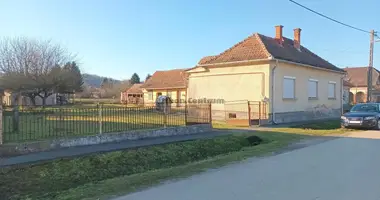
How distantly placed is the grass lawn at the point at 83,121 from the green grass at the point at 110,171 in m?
2.50

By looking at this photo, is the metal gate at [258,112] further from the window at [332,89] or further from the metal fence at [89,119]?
the window at [332,89]

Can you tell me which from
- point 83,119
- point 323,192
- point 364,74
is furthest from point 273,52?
point 364,74

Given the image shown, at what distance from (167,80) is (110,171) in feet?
137

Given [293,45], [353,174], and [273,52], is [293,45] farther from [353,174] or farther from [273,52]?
[353,174]

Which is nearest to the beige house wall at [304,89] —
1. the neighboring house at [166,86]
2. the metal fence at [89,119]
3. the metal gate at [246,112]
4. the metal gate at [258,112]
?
the metal gate at [258,112]

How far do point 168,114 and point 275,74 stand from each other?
33.0 feet

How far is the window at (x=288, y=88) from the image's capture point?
939 inches

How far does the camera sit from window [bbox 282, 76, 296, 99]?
23.9m

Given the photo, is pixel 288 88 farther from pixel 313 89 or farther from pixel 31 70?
pixel 31 70

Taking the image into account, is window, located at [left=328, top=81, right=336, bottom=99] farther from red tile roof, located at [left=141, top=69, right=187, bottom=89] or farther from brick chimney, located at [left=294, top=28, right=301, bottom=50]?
red tile roof, located at [left=141, top=69, right=187, bottom=89]

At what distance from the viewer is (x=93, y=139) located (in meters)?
11.7

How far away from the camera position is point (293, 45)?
2942 cm

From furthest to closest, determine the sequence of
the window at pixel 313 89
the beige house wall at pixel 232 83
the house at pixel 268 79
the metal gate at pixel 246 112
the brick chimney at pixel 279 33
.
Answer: the brick chimney at pixel 279 33 < the window at pixel 313 89 < the beige house wall at pixel 232 83 < the house at pixel 268 79 < the metal gate at pixel 246 112

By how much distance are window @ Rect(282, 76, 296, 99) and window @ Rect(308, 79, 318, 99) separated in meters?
2.88
